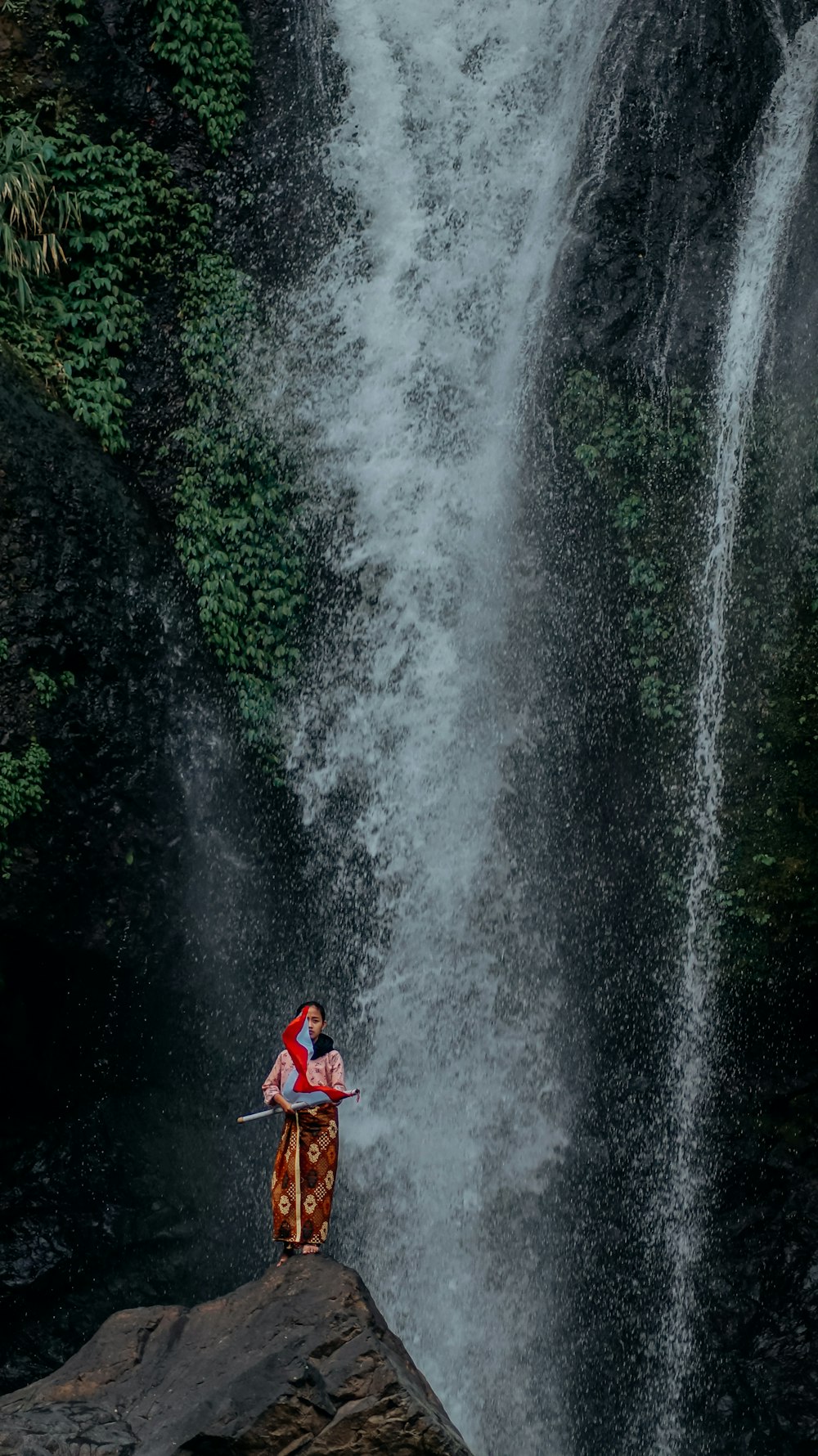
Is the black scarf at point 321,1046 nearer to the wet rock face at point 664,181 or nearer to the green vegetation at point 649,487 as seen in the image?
the green vegetation at point 649,487

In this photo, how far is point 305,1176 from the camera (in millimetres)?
8430

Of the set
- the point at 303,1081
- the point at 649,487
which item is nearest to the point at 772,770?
the point at 649,487

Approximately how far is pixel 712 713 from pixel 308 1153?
5852 millimetres

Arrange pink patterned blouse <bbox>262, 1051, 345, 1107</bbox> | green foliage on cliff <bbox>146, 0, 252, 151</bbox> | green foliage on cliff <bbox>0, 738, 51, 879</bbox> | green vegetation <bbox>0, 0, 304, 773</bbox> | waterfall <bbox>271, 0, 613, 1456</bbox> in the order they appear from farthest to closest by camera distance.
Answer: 1. green foliage on cliff <bbox>146, 0, 252, 151</bbox>
2. green vegetation <bbox>0, 0, 304, 773</bbox>
3. waterfall <bbox>271, 0, 613, 1456</bbox>
4. green foliage on cliff <bbox>0, 738, 51, 879</bbox>
5. pink patterned blouse <bbox>262, 1051, 345, 1107</bbox>

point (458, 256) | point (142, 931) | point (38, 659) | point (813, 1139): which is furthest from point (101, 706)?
point (813, 1139)

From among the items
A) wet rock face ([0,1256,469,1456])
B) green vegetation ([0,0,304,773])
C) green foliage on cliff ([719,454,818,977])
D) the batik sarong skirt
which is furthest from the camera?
green vegetation ([0,0,304,773])

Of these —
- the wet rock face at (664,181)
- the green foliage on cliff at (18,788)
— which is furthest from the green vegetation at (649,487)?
the green foliage on cliff at (18,788)

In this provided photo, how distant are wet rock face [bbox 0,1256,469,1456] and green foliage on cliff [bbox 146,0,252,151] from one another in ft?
34.7

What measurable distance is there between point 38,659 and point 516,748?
4360 millimetres

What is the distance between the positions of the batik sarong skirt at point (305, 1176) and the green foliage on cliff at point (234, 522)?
453 centimetres

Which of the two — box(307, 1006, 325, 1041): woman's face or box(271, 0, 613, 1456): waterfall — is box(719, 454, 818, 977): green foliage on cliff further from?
box(307, 1006, 325, 1041): woman's face

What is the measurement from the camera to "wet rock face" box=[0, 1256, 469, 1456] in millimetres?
7066

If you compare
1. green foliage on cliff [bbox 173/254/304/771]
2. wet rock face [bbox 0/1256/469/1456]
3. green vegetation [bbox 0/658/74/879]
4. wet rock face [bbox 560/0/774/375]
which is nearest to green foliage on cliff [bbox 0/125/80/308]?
green foliage on cliff [bbox 173/254/304/771]

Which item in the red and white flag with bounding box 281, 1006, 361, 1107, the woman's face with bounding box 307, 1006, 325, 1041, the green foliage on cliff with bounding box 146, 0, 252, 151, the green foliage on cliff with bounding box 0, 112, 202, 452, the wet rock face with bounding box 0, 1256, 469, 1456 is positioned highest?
the green foliage on cliff with bounding box 146, 0, 252, 151
